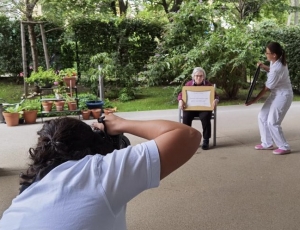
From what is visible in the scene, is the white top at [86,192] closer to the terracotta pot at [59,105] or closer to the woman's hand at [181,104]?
the woman's hand at [181,104]

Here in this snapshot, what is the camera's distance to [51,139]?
1.09 m

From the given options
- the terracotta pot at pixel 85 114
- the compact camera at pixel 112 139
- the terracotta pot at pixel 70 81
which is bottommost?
the terracotta pot at pixel 85 114

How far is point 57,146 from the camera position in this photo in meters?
1.07

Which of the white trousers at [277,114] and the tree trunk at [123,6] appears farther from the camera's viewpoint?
the tree trunk at [123,6]

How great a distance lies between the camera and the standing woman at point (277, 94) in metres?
3.99

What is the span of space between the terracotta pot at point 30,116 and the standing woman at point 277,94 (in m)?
3.63

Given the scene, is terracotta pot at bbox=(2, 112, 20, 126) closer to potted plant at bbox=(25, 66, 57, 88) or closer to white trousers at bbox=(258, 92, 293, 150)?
potted plant at bbox=(25, 66, 57, 88)

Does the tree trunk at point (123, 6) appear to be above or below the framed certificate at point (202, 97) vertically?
above

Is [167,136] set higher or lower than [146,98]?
higher

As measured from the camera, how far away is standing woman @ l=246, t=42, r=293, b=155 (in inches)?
157

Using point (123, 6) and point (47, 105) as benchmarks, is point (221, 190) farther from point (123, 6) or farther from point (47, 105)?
point (123, 6)

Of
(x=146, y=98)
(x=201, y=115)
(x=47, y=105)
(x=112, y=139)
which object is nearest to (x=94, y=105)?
(x=47, y=105)

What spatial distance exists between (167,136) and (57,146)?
34cm

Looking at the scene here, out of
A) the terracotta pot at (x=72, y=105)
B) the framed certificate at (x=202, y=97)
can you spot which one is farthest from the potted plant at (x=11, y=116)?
the framed certificate at (x=202, y=97)
